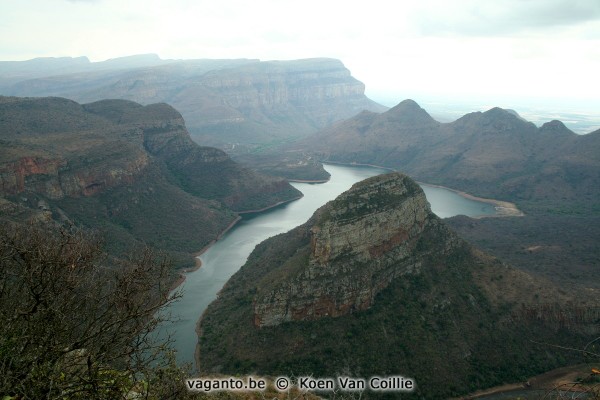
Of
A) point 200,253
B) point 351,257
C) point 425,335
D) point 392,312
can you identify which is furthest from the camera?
point 200,253

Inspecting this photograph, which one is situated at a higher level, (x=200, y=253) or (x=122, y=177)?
(x=122, y=177)

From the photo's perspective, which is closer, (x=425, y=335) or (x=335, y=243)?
(x=425, y=335)

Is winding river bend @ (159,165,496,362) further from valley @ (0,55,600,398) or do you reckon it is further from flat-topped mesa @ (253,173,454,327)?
flat-topped mesa @ (253,173,454,327)

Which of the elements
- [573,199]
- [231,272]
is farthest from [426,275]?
[573,199]

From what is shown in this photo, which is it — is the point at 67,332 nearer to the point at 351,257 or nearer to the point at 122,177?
the point at 351,257

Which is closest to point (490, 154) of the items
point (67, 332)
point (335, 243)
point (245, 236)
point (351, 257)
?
point (245, 236)

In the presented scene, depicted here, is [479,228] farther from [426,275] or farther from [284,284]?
[284,284]
